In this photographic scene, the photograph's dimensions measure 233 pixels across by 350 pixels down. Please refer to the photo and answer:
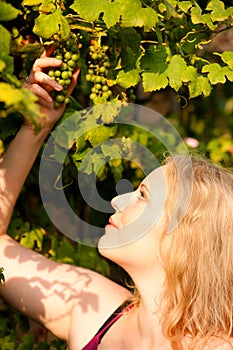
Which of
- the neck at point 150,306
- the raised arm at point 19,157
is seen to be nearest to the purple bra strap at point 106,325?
the neck at point 150,306

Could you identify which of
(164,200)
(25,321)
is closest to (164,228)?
(164,200)

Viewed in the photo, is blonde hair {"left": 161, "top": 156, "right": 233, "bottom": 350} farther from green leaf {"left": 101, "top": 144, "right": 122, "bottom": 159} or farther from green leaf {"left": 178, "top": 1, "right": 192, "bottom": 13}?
green leaf {"left": 178, "top": 1, "right": 192, "bottom": 13}

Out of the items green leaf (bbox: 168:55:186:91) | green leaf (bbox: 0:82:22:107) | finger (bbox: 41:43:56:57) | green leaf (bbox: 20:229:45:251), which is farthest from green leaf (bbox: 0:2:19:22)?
green leaf (bbox: 20:229:45:251)

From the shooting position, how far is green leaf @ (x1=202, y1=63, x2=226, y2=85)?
200 cm

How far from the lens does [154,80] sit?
198 cm

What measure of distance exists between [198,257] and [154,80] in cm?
46

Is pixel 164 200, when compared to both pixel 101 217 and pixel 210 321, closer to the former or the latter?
pixel 210 321

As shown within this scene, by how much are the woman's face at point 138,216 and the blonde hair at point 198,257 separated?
0.09 feet

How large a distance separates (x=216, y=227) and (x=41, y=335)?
4.44 ft

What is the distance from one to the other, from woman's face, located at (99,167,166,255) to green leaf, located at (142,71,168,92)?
0.24 meters

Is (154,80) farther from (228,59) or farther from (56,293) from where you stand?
(56,293)

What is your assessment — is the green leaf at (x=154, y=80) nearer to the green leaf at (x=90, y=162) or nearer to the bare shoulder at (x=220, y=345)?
the green leaf at (x=90, y=162)

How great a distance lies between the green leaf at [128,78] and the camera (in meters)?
2.01

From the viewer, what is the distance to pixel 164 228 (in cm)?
202
